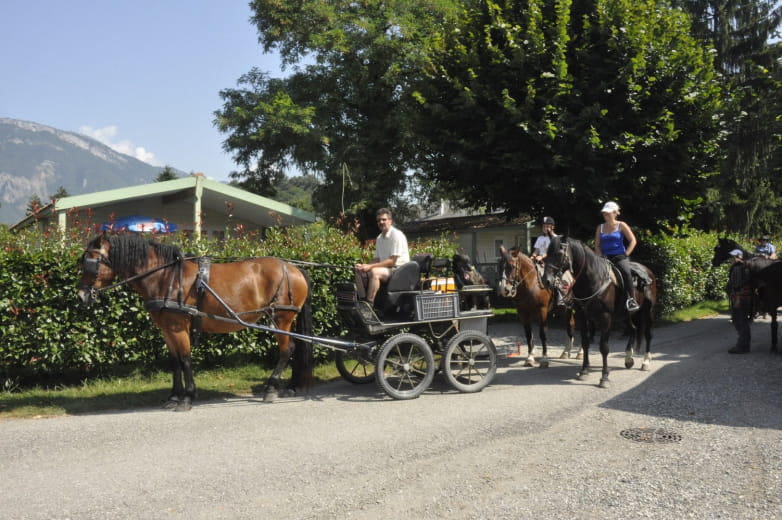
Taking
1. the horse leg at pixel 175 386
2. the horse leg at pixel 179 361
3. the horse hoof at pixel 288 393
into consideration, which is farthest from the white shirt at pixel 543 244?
the horse leg at pixel 175 386

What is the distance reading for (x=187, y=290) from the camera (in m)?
7.17

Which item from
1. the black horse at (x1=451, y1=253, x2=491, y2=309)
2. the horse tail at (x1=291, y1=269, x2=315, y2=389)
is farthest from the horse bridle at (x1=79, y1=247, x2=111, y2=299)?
the black horse at (x1=451, y1=253, x2=491, y2=309)

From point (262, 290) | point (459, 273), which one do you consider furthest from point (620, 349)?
point (262, 290)

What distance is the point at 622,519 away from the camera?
3.99m

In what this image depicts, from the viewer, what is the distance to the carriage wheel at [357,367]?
7.81 meters

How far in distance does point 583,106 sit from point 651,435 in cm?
811

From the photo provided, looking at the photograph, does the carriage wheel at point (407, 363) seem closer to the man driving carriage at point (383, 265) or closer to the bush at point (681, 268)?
the man driving carriage at point (383, 265)

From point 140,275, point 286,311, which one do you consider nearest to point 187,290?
point 140,275

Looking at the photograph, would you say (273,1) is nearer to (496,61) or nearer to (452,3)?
(452,3)

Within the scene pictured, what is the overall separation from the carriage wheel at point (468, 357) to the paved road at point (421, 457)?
0.18 metres

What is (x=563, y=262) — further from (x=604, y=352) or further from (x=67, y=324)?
(x=67, y=324)

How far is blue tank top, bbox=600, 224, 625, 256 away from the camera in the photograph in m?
9.06

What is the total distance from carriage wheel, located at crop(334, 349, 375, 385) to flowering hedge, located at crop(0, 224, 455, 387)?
1392 millimetres

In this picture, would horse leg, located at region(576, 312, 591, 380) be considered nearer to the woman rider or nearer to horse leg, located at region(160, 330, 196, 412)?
the woman rider
